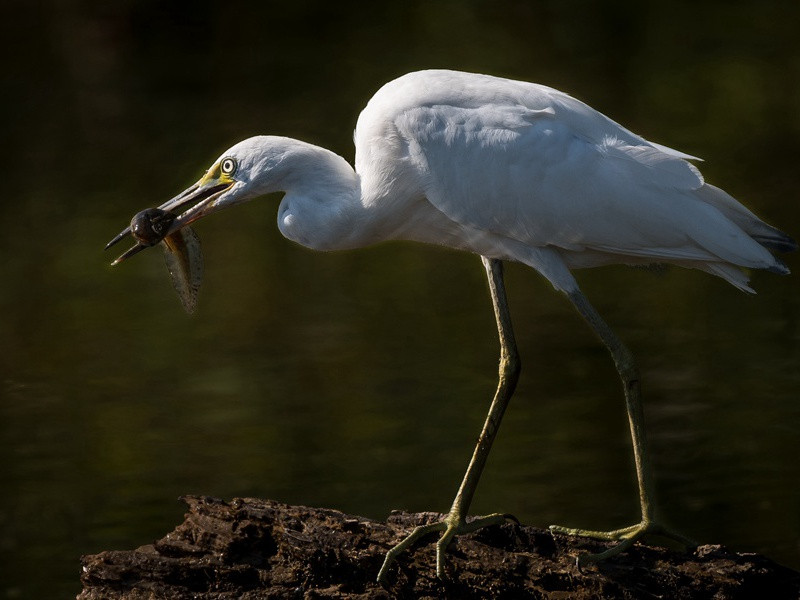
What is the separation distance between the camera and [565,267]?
4.75m

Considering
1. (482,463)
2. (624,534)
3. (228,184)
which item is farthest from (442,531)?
(228,184)

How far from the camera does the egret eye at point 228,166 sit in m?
4.79

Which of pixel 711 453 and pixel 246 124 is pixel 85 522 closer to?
pixel 711 453

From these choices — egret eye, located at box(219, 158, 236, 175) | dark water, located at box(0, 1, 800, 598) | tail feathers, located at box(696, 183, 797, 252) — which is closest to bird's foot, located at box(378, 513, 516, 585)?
tail feathers, located at box(696, 183, 797, 252)

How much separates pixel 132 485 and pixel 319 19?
8669mm

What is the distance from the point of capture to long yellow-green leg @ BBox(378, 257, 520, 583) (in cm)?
440

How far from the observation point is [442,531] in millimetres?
4488

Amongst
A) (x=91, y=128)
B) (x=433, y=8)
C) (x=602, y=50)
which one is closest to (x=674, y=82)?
(x=602, y=50)

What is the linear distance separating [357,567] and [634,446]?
923 mm

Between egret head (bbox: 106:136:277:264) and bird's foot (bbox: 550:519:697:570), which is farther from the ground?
egret head (bbox: 106:136:277:264)

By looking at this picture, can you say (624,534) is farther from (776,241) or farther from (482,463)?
(776,241)

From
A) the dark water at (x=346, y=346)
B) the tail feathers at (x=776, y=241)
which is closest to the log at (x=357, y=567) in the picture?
the tail feathers at (x=776, y=241)

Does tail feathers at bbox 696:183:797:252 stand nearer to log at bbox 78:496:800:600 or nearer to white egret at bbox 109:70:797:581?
white egret at bbox 109:70:797:581

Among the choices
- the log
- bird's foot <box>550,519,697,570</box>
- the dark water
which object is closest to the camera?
the log
